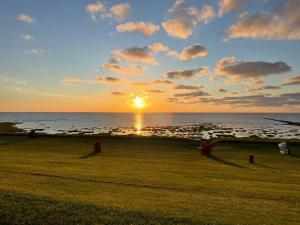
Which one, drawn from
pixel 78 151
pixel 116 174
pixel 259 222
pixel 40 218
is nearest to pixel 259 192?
pixel 259 222

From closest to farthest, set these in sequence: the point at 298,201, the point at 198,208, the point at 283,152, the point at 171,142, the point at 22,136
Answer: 1. the point at 198,208
2. the point at 298,201
3. the point at 283,152
4. the point at 171,142
5. the point at 22,136

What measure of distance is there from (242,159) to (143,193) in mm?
20266

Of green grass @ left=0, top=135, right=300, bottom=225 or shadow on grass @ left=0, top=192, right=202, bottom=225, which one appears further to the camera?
green grass @ left=0, top=135, right=300, bottom=225

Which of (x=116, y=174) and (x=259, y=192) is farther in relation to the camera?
(x=116, y=174)

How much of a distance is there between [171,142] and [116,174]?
24.4 meters

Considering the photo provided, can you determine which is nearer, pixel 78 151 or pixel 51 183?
pixel 51 183

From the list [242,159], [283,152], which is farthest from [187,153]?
[283,152]

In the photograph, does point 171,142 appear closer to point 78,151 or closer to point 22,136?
point 78,151

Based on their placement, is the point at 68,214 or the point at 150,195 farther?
the point at 150,195

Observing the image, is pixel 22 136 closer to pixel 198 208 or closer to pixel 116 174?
pixel 116 174

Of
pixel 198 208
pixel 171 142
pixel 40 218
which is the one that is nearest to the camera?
pixel 40 218

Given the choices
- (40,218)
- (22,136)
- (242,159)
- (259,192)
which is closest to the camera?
(40,218)

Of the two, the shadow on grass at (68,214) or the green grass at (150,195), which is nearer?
the shadow on grass at (68,214)

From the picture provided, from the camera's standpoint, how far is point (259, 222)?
11.4 m
